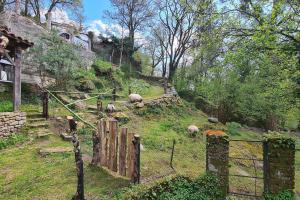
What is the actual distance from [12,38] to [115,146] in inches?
220

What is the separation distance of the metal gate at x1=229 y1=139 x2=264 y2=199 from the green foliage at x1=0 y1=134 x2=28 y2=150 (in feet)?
22.3

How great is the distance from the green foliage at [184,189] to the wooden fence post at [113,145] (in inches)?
44.8

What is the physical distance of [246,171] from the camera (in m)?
7.87

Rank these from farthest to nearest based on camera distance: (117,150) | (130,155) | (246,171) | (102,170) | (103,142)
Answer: (246,171), (103,142), (102,170), (117,150), (130,155)

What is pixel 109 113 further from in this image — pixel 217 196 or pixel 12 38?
pixel 217 196

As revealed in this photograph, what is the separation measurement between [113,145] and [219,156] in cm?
237

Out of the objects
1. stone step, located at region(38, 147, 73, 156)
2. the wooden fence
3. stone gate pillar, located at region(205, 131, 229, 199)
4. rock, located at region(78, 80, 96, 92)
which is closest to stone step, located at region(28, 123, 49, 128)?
stone step, located at region(38, 147, 73, 156)

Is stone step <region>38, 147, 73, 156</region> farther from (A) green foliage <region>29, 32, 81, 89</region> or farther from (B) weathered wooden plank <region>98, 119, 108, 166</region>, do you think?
(A) green foliage <region>29, 32, 81, 89</region>

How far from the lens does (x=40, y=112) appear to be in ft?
33.2

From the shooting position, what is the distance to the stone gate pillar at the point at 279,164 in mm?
4656

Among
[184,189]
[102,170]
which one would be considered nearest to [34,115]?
[102,170]

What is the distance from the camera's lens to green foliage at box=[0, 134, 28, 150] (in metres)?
7.82

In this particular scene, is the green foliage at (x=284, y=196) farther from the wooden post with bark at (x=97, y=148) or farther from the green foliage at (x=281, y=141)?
the wooden post with bark at (x=97, y=148)

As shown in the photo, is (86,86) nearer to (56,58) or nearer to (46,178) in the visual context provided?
(56,58)
